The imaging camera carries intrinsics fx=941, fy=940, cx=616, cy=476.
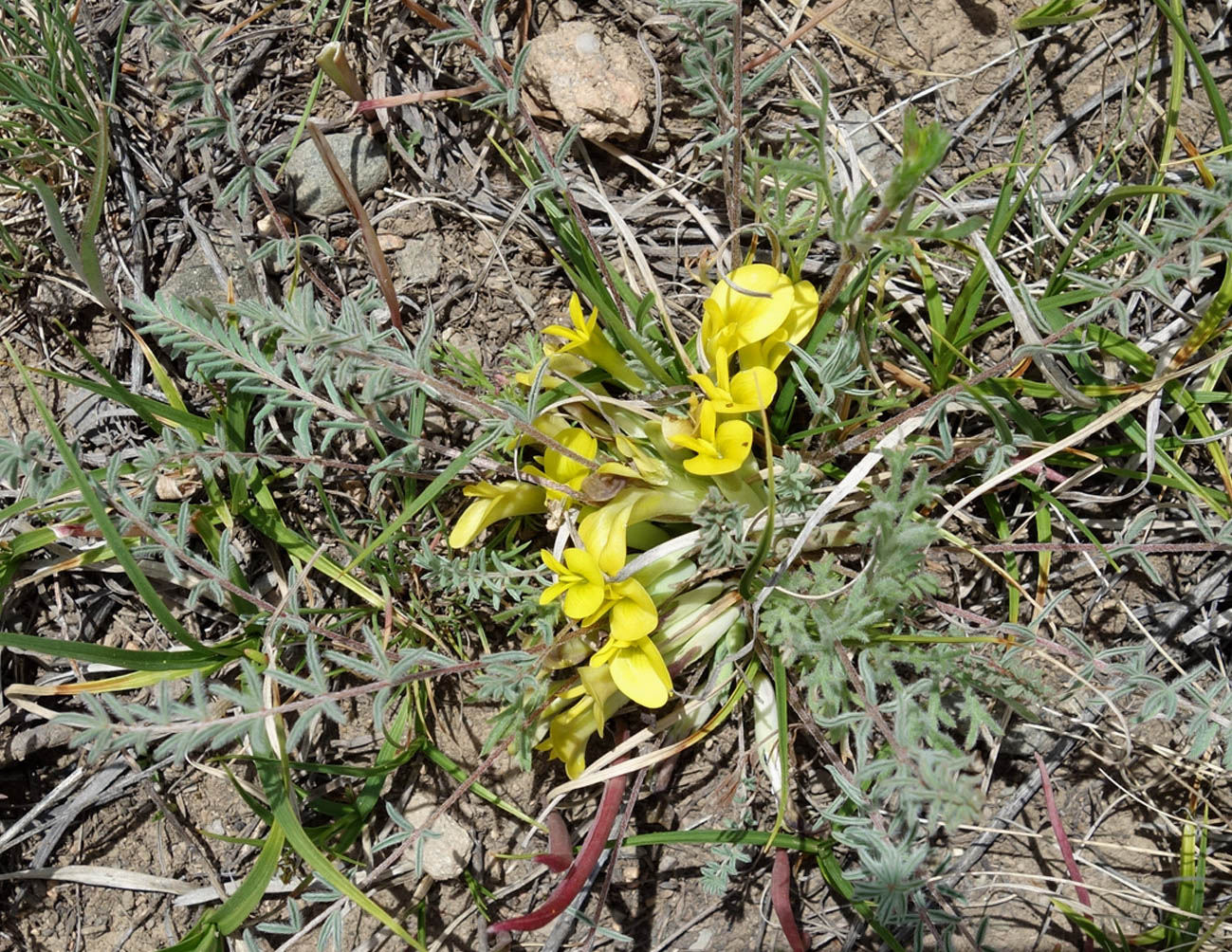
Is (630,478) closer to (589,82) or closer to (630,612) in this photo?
(630,612)

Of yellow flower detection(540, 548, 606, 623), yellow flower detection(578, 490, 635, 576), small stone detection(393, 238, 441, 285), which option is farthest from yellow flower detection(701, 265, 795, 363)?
small stone detection(393, 238, 441, 285)

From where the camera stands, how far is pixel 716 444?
254cm

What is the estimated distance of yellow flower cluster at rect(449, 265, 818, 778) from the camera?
2.45 meters

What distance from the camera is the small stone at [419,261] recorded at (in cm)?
327

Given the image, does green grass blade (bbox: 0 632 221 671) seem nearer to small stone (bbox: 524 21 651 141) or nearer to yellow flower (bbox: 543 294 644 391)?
yellow flower (bbox: 543 294 644 391)

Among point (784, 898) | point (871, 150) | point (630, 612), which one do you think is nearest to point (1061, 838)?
point (784, 898)

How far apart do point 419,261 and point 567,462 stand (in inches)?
42.5

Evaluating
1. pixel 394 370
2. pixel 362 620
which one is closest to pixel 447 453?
pixel 394 370

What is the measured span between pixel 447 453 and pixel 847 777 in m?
1.51

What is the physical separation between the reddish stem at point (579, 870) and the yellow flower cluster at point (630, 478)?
137 millimetres

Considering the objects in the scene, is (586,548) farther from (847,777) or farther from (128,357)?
(128,357)

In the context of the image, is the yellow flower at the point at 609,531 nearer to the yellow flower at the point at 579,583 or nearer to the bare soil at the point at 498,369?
the yellow flower at the point at 579,583

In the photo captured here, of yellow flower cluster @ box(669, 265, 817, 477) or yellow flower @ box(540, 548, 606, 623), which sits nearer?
yellow flower @ box(540, 548, 606, 623)

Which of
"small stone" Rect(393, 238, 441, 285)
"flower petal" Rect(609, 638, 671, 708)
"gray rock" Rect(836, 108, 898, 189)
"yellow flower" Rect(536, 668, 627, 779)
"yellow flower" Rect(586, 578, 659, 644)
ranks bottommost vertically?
"yellow flower" Rect(536, 668, 627, 779)
